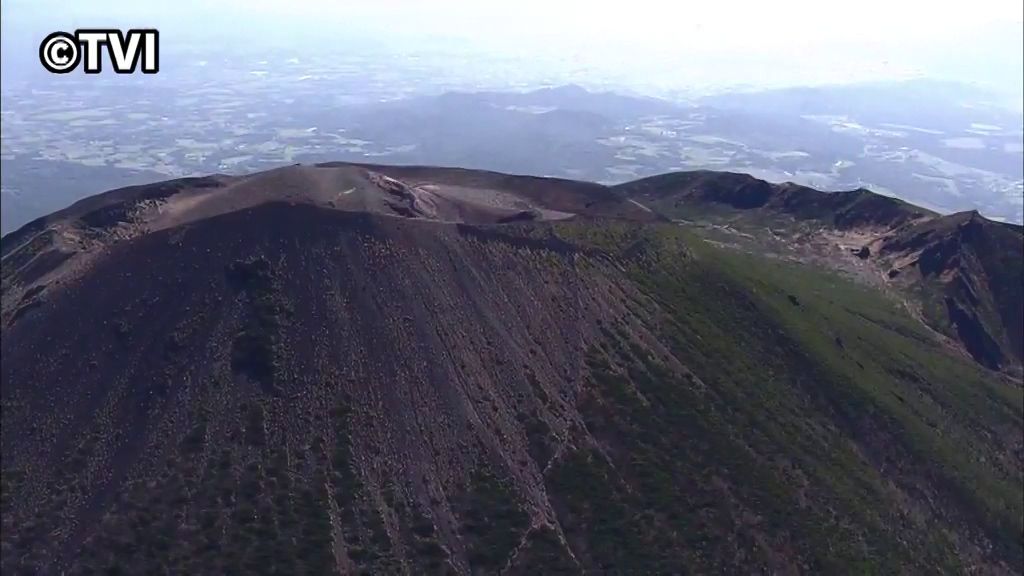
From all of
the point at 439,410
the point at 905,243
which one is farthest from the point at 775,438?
the point at 905,243

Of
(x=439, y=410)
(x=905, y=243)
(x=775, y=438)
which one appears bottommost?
(x=775, y=438)

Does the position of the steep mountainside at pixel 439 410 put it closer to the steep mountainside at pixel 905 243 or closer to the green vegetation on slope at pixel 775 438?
the green vegetation on slope at pixel 775 438

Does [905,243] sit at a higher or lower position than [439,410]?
higher

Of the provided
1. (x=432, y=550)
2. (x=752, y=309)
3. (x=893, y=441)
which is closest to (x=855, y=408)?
(x=893, y=441)

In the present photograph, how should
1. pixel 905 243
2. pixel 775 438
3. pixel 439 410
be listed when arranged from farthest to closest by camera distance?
1. pixel 905 243
2. pixel 775 438
3. pixel 439 410

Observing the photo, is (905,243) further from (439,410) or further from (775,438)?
(439,410)

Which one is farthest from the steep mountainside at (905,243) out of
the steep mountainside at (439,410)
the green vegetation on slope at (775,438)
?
the steep mountainside at (439,410)

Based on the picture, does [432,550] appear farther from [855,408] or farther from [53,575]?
[855,408]
